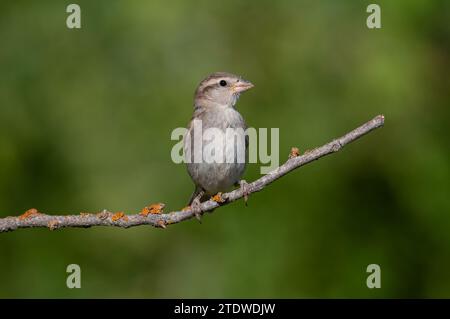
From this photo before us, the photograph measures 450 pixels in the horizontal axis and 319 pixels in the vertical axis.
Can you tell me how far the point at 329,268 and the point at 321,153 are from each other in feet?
16.1

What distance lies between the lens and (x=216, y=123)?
6.95 meters

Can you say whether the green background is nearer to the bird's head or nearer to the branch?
the bird's head

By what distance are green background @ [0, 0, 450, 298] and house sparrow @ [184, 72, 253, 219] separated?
2.05m

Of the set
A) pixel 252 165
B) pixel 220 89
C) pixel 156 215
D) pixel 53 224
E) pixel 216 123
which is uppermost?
pixel 220 89

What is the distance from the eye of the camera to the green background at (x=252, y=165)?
9414 mm

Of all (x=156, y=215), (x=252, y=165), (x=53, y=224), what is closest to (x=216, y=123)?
(x=156, y=215)

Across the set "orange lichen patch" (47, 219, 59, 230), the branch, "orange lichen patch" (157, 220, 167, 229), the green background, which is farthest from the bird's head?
"orange lichen patch" (47, 219, 59, 230)

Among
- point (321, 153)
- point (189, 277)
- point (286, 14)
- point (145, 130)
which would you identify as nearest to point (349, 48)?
point (286, 14)

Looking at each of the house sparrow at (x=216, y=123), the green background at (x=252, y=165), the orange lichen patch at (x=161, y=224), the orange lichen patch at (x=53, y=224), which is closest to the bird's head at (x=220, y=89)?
the house sparrow at (x=216, y=123)

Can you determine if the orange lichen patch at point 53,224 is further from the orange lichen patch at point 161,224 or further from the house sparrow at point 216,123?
the house sparrow at point 216,123

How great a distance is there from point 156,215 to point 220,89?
8.10 feet

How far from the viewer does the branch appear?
4.62m

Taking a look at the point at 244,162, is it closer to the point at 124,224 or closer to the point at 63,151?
the point at 124,224

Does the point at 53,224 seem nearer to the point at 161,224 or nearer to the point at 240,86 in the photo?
the point at 161,224
